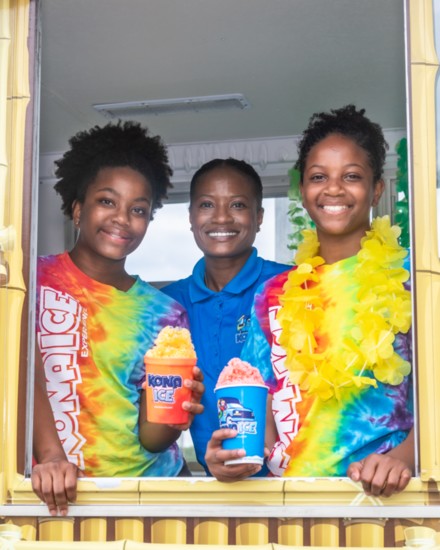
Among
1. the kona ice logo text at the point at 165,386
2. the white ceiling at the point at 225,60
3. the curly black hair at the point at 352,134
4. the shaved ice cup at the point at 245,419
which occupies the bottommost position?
the shaved ice cup at the point at 245,419

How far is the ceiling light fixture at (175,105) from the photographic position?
14.4 feet

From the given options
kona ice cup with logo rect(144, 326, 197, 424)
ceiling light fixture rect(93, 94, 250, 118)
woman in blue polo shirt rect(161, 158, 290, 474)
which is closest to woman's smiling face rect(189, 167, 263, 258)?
woman in blue polo shirt rect(161, 158, 290, 474)

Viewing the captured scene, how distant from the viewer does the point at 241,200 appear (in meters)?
3.88

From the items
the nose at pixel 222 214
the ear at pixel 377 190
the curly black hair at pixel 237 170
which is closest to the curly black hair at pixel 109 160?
the curly black hair at pixel 237 170

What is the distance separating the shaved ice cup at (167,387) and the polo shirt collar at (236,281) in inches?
41.4

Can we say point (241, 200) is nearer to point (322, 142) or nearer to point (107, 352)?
point (322, 142)

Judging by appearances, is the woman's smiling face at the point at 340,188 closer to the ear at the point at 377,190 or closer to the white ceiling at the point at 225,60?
the ear at the point at 377,190

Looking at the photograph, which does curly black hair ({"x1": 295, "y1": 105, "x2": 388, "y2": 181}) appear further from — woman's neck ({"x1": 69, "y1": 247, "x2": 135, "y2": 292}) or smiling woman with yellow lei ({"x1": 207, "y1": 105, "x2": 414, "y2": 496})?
woman's neck ({"x1": 69, "y1": 247, "x2": 135, "y2": 292})

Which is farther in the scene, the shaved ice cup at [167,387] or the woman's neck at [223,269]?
the woman's neck at [223,269]

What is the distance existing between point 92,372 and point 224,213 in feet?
3.10

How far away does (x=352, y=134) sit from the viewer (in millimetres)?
3297

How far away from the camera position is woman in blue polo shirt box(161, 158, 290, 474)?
3.62 m

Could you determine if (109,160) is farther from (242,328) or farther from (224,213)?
(242,328)

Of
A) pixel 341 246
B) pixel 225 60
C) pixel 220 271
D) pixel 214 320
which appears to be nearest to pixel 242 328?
pixel 214 320
